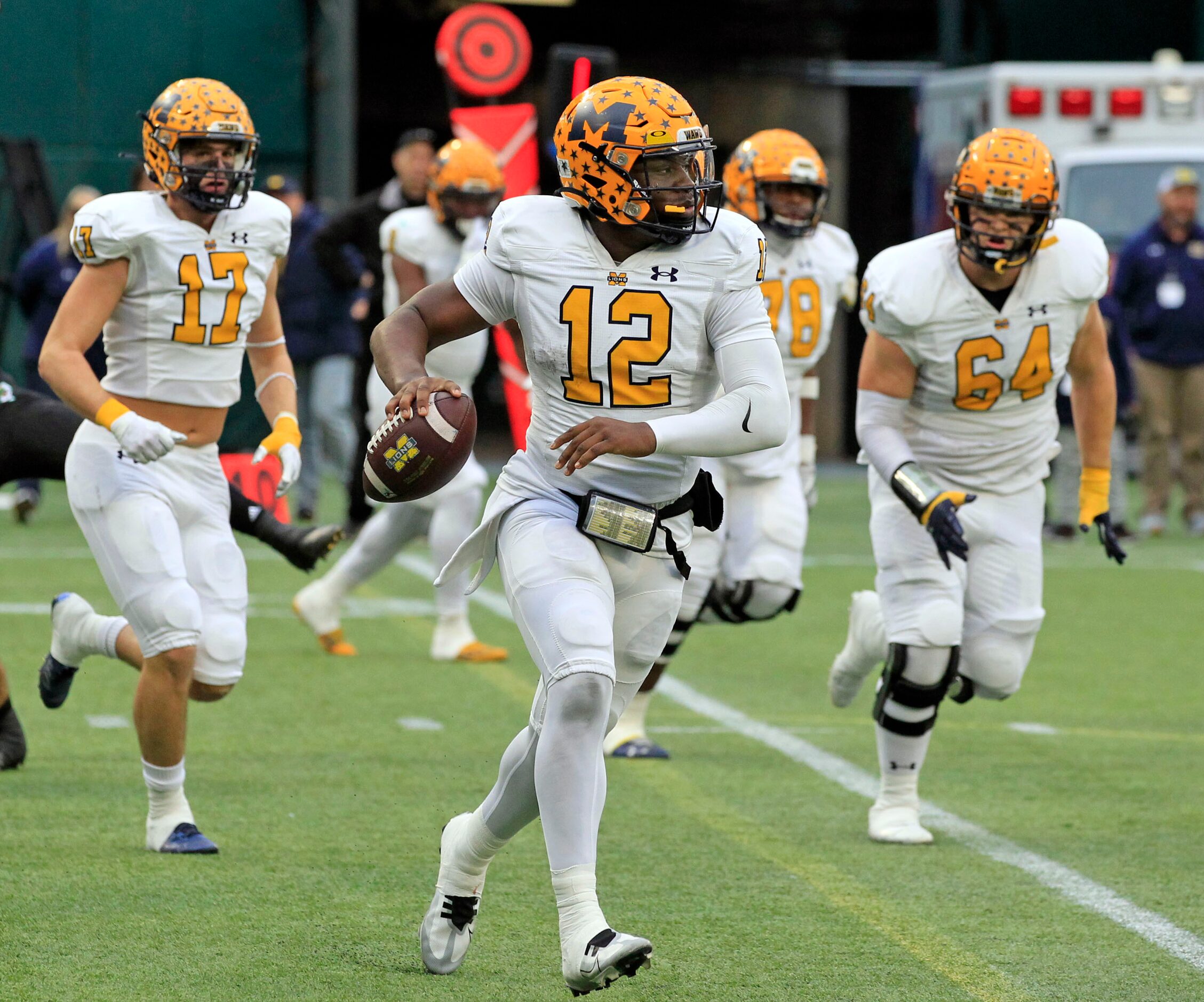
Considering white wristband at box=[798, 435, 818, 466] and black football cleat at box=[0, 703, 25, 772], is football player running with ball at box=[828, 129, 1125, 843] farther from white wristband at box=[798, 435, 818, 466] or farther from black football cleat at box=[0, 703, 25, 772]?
black football cleat at box=[0, 703, 25, 772]

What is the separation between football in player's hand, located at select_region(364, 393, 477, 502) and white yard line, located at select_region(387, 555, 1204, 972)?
194 cm

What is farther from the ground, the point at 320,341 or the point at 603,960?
the point at 320,341

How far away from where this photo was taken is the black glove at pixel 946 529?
545 centimetres

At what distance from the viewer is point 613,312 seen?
4387 millimetres

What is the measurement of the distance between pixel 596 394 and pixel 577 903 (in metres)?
1.06

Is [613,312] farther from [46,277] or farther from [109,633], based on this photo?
[46,277]

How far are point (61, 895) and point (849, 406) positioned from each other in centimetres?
1709

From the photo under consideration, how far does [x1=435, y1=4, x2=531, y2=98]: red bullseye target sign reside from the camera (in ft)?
44.0

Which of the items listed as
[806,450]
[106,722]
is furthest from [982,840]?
[106,722]

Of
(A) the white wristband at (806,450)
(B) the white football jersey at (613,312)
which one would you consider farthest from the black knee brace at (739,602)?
(B) the white football jersey at (613,312)

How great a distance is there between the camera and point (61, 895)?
508 cm

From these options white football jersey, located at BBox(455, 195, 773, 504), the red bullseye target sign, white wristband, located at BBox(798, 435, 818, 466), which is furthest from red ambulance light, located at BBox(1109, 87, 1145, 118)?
white football jersey, located at BBox(455, 195, 773, 504)

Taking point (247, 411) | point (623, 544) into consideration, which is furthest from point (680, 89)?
point (623, 544)

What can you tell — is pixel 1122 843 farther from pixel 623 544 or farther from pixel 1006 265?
pixel 623 544
